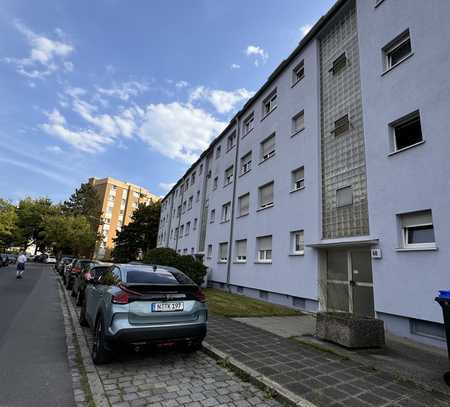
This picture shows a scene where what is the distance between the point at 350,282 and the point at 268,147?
870cm

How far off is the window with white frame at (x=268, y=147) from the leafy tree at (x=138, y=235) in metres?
33.0

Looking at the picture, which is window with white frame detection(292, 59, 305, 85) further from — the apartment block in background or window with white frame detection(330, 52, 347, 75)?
window with white frame detection(330, 52, 347, 75)

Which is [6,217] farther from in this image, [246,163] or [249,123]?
[249,123]

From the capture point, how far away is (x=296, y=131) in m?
12.6

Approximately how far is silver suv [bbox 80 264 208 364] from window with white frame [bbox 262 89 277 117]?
1314 centimetres

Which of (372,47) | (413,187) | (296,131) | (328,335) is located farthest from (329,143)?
(328,335)

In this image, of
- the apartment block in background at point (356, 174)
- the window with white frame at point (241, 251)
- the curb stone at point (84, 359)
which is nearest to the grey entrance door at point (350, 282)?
the apartment block in background at point (356, 174)

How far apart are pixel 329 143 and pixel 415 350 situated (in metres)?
7.36

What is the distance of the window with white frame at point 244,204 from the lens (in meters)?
16.3

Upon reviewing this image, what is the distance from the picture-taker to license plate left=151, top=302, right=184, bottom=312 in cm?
434

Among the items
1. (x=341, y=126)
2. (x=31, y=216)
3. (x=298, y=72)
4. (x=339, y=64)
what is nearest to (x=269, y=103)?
(x=298, y=72)

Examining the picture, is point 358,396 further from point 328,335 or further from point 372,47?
point 372,47

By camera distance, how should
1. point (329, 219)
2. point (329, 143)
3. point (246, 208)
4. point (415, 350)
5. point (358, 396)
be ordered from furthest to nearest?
point (246, 208), point (329, 143), point (329, 219), point (415, 350), point (358, 396)

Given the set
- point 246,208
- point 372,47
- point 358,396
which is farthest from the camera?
point 246,208
